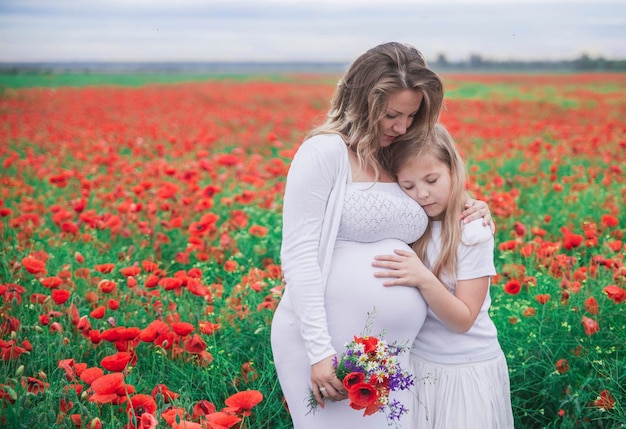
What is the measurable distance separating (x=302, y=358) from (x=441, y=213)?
70 centimetres

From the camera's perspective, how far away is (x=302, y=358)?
6.46 ft

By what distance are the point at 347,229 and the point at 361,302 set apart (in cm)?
23

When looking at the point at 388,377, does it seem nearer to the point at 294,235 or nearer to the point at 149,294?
the point at 294,235

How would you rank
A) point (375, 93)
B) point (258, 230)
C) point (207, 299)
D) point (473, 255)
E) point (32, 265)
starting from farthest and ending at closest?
point (258, 230) → point (207, 299) → point (32, 265) → point (473, 255) → point (375, 93)

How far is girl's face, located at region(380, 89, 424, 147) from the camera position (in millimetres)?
1917

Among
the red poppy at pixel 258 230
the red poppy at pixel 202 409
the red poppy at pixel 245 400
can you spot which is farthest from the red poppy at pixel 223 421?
the red poppy at pixel 258 230

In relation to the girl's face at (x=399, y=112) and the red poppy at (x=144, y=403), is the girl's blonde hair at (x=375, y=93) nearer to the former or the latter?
the girl's face at (x=399, y=112)

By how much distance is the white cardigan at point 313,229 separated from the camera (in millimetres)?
1833

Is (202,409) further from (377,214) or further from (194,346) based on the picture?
(377,214)

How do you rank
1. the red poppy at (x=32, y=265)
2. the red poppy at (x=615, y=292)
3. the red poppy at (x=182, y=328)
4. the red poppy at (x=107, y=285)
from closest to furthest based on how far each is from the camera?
the red poppy at (x=182, y=328)
the red poppy at (x=615, y=292)
the red poppy at (x=32, y=265)
the red poppy at (x=107, y=285)

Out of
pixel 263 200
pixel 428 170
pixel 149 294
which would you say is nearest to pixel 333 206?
pixel 428 170

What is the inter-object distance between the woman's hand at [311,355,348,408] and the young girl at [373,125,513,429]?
0.36 m

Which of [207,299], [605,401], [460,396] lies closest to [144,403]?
[207,299]

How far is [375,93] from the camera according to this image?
1.90 m
